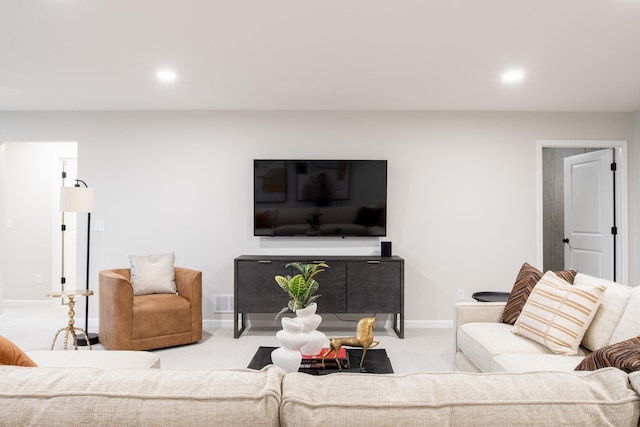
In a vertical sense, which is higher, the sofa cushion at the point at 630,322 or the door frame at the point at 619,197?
the door frame at the point at 619,197

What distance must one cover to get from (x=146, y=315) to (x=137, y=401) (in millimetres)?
3169

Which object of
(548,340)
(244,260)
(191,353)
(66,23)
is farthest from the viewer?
(244,260)

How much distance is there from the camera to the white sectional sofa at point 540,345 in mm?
2160

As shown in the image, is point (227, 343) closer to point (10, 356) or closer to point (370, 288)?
point (370, 288)

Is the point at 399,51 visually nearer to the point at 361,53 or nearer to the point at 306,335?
the point at 361,53

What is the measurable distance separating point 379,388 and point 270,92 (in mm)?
3526

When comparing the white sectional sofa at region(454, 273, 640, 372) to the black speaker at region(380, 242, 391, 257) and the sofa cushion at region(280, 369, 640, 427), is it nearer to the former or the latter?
the sofa cushion at region(280, 369, 640, 427)

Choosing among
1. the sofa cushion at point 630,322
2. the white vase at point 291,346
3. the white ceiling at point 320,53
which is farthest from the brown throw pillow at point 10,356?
the sofa cushion at point 630,322

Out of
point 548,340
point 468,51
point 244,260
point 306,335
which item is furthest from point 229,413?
point 244,260

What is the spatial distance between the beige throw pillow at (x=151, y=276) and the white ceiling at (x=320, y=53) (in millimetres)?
1577

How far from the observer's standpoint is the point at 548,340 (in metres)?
2.41

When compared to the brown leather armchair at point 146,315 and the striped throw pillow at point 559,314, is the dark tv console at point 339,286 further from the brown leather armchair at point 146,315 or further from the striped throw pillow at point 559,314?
the striped throw pillow at point 559,314

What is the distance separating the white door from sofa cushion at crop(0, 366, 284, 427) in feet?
16.8

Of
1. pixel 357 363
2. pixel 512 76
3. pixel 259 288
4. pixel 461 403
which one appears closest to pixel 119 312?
pixel 259 288
